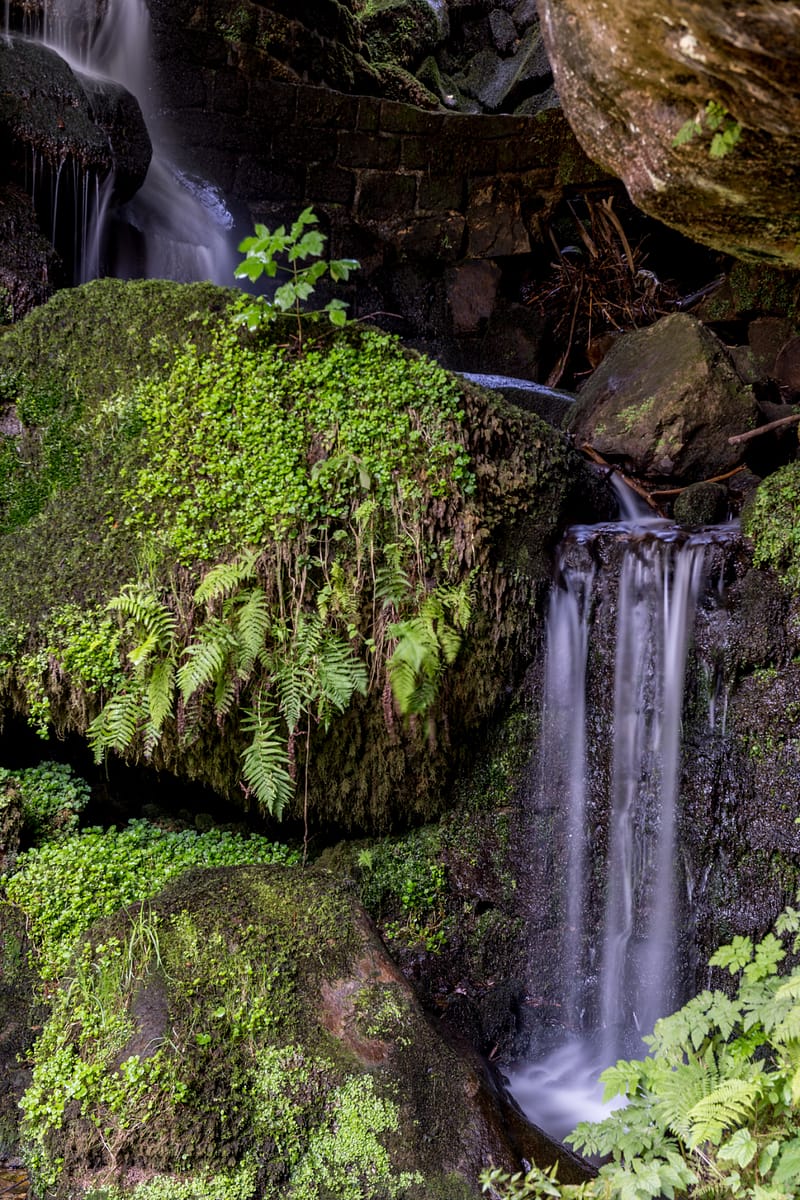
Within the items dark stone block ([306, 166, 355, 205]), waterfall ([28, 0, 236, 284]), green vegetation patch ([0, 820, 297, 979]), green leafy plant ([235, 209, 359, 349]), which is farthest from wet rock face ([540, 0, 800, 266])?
dark stone block ([306, 166, 355, 205])

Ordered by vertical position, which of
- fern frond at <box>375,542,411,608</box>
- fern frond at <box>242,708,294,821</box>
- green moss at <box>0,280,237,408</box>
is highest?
green moss at <box>0,280,237,408</box>

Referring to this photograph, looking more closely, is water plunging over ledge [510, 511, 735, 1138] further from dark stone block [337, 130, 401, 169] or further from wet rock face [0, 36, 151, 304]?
dark stone block [337, 130, 401, 169]

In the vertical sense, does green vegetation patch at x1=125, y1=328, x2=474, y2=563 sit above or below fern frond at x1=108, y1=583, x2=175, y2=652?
above

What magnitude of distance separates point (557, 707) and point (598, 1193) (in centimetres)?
263

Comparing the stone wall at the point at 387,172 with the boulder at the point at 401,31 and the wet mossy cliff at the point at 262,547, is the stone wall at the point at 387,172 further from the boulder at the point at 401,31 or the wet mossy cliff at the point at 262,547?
the wet mossy cliff at the point at 262,547

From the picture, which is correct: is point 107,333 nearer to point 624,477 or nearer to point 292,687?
point 292,687

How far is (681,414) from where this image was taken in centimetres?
653

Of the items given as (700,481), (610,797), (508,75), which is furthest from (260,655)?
(508,75)

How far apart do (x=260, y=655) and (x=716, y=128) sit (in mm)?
2938

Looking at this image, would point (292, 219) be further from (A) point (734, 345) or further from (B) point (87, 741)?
(B) point (87, 741)

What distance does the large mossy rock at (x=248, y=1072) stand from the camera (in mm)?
3367

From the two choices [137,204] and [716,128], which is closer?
[716,128]

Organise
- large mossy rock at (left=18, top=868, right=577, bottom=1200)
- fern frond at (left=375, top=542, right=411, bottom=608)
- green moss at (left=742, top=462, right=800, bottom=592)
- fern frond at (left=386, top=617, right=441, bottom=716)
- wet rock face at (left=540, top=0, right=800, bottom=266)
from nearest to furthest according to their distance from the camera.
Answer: wet rock face at (left=540, top=0, right=800, bottom=266) < large mossy rock at (left=18, top=868, right=577, bottom=1200) < fern frond at (left=386, top=617, right=441, bottom=716) < fern frond at (left=375, top=542, right=411, bottom=608) < green moss at (left=742, top=462, right=800, bottom=592)

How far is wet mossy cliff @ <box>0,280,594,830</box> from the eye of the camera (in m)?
4.48
